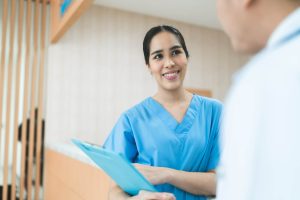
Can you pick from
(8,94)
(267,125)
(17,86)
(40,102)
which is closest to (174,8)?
(40,102)

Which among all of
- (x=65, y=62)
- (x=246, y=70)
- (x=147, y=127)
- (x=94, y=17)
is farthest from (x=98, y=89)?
(x=246, y=70)

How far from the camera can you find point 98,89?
4297mm

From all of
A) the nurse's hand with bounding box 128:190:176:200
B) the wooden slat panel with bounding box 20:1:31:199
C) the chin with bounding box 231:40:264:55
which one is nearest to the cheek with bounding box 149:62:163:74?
the nurse's hand with bounding box 128:190:176:200

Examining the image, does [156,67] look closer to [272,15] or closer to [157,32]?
[157,32]

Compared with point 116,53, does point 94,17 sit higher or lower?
higher

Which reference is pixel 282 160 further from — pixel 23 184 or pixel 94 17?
pixel 94 17

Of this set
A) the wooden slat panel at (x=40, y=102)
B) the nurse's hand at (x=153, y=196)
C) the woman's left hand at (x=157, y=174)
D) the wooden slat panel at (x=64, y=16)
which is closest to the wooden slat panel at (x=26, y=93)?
the wooden slat panel at (x=40, y=102)

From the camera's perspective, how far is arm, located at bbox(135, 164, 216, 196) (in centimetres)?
101

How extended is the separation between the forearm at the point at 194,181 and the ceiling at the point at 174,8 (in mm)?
3310

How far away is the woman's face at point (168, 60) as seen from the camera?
117 cm

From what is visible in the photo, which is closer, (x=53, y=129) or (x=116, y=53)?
(x=53, y=129)

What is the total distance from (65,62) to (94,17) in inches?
27.6

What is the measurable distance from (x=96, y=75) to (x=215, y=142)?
331cm

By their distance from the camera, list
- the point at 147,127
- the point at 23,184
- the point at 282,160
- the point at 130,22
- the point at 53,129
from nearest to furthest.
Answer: the point at 282,160
the point at 147,127
the point at 23,184
the point at 53,129
the point at 130,22
